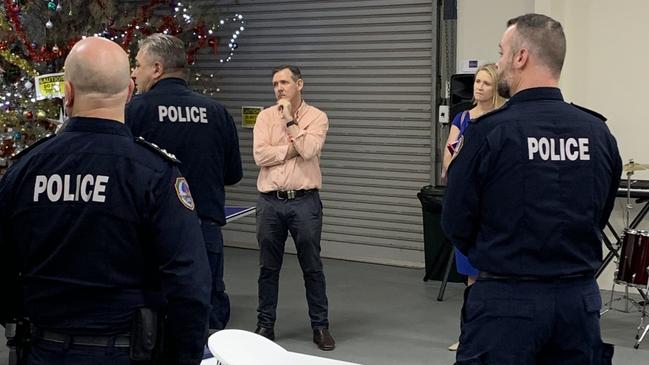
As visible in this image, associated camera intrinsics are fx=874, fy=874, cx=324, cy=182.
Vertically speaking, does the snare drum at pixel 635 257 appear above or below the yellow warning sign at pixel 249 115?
below

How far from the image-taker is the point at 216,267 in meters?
4.65

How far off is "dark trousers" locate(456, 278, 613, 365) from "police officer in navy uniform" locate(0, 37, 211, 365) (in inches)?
36.9

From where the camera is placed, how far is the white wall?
21.8 feet

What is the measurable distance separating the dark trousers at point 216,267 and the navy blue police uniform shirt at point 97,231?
1.91 m

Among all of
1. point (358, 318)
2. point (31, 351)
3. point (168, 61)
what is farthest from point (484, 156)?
point (358, 318)

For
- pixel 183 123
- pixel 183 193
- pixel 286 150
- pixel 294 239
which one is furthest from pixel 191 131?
pixel 183 193

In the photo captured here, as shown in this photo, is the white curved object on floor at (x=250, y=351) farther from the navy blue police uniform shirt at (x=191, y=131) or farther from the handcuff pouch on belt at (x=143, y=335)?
the navy blue police uniform shirt at (x=191, y=131)

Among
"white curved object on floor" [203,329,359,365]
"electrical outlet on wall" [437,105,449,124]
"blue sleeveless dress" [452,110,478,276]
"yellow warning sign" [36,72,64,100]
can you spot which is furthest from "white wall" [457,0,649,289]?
"white curved object on floor" [203,329,359,365]

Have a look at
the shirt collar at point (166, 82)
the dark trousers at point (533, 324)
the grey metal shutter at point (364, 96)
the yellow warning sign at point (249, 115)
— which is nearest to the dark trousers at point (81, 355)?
the dark trousers at point (533, 324)

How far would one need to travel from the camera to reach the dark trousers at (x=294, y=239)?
5273mm

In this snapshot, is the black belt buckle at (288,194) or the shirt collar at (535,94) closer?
the shirt collar at (535,94)

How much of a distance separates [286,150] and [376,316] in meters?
1.60

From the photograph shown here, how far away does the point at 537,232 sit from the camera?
279 cm

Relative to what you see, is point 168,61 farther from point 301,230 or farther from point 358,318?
point 358,318
